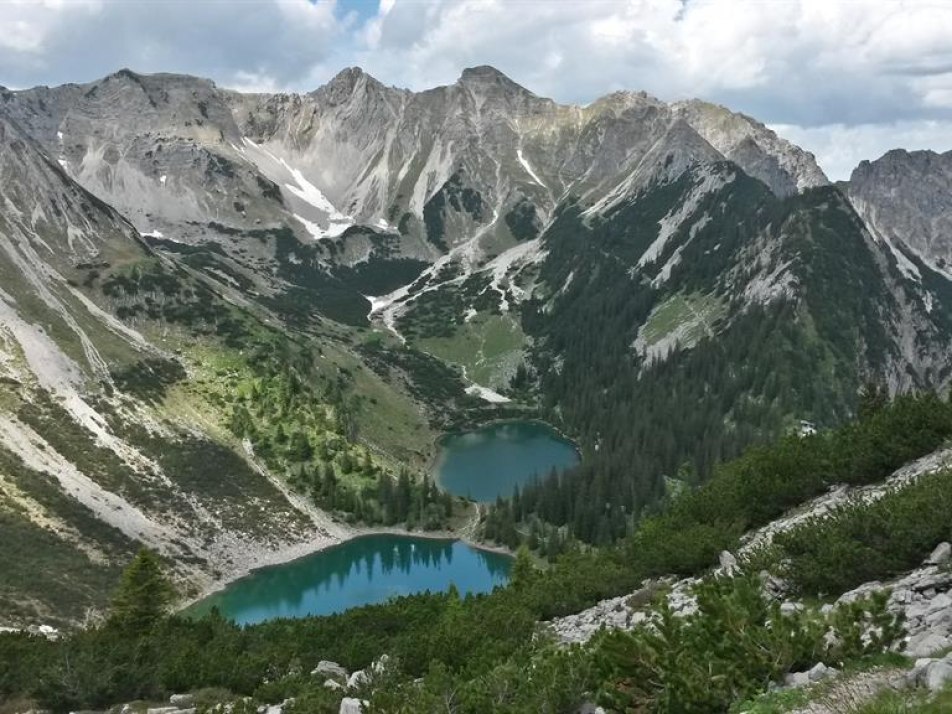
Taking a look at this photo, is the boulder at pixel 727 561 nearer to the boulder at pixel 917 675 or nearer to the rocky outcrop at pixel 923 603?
the rocky outcrop at pixel 923 603

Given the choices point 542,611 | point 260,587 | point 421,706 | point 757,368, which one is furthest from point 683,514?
point 757,368

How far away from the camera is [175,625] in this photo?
45625 millimetres

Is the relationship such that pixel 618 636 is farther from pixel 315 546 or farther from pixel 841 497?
pixel 315 546

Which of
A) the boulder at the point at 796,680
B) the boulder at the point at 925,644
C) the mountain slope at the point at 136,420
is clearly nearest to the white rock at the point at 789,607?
→ the boulder at the point at 925,644

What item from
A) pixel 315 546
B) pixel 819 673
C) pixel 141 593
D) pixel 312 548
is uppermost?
pixel 315 546

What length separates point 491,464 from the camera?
589ft

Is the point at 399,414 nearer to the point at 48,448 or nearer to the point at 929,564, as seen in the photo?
the point at 48,448

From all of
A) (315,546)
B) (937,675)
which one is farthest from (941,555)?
(315,546)

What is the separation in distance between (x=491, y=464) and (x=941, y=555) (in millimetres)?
159504

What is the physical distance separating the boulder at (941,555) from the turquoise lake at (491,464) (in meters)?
133

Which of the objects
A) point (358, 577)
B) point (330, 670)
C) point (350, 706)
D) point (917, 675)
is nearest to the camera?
point (917, 675)

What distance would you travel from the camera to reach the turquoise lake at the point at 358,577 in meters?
106

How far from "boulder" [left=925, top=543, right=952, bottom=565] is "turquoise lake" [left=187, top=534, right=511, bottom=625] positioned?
85.4 metres

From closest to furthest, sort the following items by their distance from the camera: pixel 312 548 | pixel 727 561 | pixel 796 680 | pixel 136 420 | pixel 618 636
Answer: pixel 796 680, pixel 618 636, pixel 727 561, pixel 312 548, pixel 136 420
